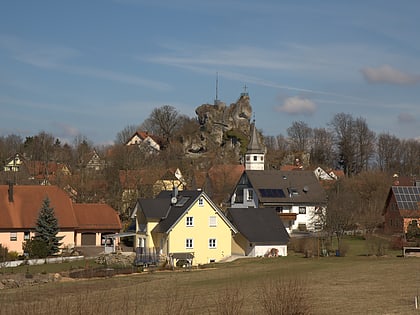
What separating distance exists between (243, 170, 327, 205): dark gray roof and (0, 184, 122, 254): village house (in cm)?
1863

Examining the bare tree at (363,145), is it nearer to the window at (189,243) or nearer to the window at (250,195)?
the window at (250,195)

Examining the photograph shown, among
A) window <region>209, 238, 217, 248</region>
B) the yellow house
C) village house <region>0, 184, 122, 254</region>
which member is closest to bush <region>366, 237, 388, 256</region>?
the yellow house

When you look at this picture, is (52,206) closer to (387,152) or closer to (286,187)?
(286,187)

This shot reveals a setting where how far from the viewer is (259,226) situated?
5409 cm

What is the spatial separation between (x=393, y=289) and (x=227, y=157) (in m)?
78.9

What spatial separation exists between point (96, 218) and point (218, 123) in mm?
55528

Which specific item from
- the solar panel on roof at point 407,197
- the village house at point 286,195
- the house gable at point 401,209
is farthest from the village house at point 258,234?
the village house at point 286,195

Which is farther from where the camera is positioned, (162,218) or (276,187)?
(276,187)

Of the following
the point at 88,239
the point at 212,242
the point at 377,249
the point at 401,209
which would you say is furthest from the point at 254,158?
the point at 377,249

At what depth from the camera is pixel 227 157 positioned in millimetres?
107125

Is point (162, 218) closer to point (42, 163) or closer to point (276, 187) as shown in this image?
point (276, 187)

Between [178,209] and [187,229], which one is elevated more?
[178,209]

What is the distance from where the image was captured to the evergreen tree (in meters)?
51.6

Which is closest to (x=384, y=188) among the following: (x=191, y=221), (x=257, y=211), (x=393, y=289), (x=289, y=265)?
(x=257, y=211)
